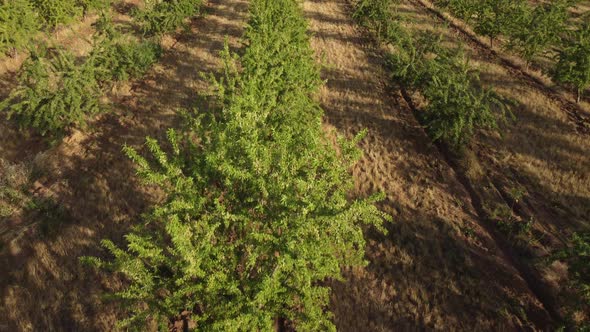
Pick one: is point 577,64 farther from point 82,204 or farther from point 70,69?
point 70,69

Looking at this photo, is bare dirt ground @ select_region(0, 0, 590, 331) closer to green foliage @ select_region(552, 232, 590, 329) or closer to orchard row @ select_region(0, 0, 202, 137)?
orchard row @ select_region(0, 0, 202, 137)

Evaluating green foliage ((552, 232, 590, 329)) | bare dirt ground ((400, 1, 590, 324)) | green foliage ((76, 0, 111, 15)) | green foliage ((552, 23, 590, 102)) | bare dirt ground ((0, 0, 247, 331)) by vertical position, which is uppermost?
green foliage ((552, 23, 590, 102))

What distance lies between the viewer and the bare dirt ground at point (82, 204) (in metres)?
9.51

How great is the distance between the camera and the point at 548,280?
35.3ft

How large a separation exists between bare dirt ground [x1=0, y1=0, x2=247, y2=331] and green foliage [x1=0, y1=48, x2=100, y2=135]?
1.06 metres

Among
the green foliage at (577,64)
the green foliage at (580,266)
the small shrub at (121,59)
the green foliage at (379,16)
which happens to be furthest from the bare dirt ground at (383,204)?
the green foliage at (379,16)

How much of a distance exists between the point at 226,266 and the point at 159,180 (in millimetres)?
2120

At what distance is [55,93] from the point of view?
45.4ft

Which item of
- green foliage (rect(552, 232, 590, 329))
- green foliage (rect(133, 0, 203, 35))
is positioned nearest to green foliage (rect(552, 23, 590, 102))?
green foliage (rect(552, 232, 590, 329))

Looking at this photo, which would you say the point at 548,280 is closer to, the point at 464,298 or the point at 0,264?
the point at 464,298

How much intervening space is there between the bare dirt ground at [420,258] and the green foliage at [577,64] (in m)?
8.04

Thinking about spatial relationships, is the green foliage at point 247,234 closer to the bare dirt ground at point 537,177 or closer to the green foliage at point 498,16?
the bare dirt ground at point 537,177

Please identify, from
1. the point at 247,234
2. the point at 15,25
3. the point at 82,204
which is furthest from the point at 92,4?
the point at 247,234

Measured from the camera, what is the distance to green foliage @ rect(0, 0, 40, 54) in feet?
57.6
